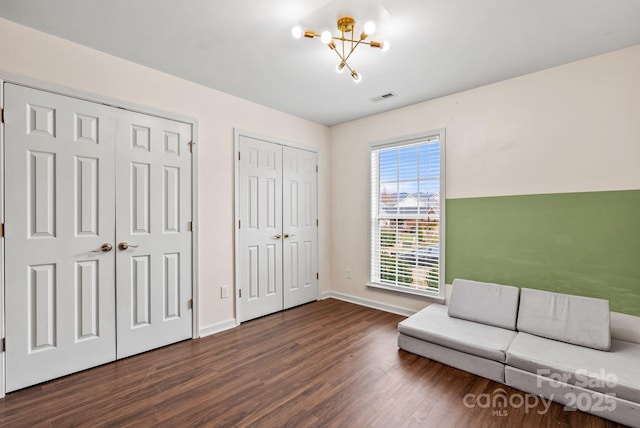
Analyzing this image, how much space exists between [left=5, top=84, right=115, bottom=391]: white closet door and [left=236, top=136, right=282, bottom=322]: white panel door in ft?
4.31

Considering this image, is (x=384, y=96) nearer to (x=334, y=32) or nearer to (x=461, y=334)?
(x=334, y=32)

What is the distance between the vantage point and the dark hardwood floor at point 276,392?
72.8 inches

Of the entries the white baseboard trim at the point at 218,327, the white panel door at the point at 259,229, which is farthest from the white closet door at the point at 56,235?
the white panel door at the point at 259,229

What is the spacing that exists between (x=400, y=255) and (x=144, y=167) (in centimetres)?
306

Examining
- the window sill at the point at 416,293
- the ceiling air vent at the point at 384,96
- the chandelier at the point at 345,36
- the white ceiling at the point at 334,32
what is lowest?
the window sill at the point at 416,293

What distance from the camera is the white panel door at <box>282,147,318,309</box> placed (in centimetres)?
404

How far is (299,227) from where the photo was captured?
422 centimetres

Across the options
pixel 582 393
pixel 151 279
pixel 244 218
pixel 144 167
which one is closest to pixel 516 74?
pixel 582 393

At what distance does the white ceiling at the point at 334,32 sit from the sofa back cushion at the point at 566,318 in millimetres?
2116

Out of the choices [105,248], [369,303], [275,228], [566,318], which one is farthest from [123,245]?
[566,318]

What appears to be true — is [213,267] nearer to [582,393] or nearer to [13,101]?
[13,101]

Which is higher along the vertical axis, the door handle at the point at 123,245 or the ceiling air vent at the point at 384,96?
the ceiling air vent at the point at 384,96

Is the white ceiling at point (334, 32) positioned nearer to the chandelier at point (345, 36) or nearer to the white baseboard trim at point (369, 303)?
the chandelier at point (345, 36)

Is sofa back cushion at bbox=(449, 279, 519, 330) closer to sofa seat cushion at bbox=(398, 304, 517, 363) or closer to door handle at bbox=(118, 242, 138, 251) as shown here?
sofa seat cushion at bbox=(398, 304, 517, 363)
